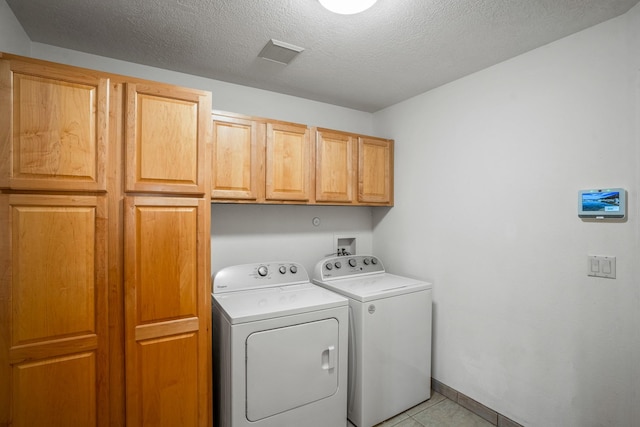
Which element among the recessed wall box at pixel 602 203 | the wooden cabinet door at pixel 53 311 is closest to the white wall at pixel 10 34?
the wooden cabinet door at pixel 53 311

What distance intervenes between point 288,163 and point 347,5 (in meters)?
1.20

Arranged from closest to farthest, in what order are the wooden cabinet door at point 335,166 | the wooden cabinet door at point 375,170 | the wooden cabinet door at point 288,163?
the wooden cabinet door at point 288,163 → the wooden cabinet door at point 335,166 → the wooden cabinet door at point 375,170

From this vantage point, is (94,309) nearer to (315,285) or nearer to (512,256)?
(315,285)

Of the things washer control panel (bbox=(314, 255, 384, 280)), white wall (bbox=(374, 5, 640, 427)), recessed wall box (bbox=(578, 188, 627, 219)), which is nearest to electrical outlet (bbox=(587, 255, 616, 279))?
white wall (bbox=(374, 5, 640, 427))

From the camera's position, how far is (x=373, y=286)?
93.9 inches

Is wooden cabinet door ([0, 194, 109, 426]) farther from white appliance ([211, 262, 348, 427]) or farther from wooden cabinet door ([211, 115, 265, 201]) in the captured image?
wooden cabinet door ([211, 115, 265, 201])

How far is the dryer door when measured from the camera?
5.67 ft

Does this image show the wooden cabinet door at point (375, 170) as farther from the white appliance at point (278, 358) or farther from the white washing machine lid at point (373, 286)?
the white appliance at point (278, 358)

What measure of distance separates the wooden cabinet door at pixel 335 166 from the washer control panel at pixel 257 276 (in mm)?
643

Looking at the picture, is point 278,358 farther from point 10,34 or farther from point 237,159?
point 10,34

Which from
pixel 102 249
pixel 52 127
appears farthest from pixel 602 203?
pixel 52 127

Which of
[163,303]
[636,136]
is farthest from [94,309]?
[636,136]

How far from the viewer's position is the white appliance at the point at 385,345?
2.10 m

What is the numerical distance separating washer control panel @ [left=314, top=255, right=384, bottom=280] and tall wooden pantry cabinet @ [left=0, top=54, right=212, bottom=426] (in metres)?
1.11
